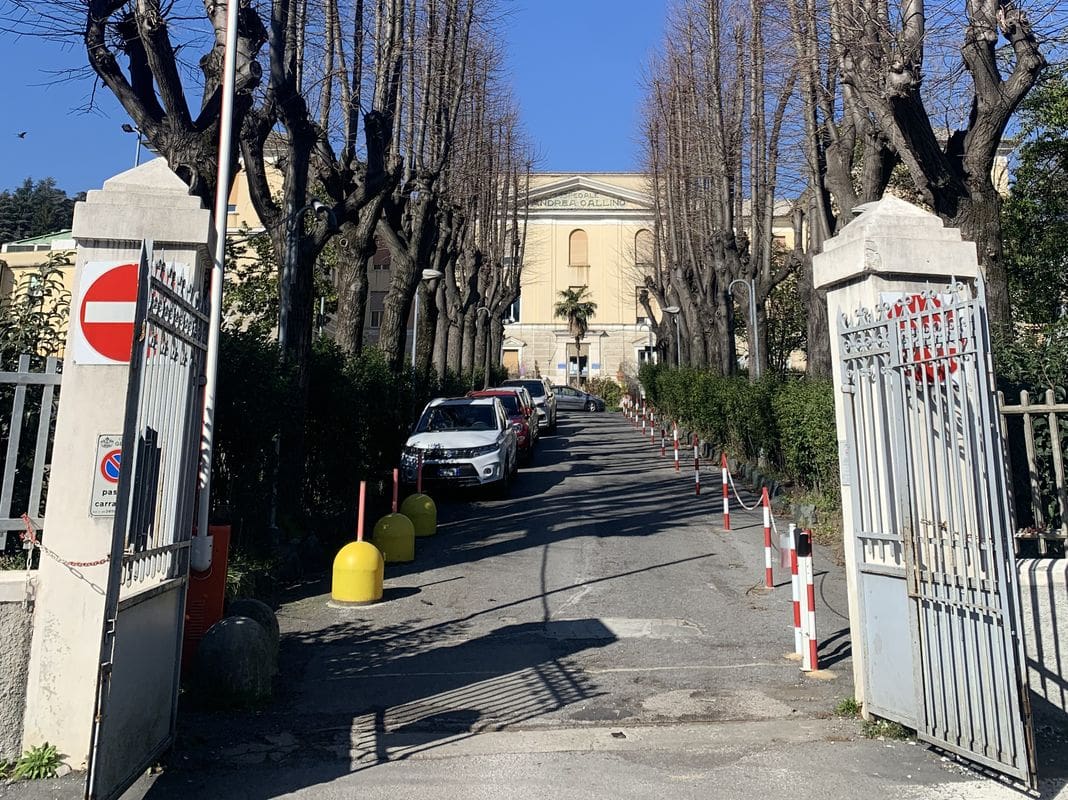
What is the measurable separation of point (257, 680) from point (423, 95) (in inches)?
619

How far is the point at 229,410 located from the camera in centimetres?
→ 905

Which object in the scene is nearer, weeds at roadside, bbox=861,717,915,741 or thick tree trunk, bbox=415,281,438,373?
weeds at roadside, bbox=861,717,915,741

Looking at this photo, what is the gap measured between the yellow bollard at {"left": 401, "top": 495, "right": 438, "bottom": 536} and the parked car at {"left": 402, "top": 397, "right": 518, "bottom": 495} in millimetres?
2479

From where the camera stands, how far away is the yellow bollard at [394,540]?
36.4ft

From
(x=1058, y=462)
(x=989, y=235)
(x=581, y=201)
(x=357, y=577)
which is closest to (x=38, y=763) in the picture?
(x=357, y=577)

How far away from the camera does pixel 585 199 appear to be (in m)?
71.8

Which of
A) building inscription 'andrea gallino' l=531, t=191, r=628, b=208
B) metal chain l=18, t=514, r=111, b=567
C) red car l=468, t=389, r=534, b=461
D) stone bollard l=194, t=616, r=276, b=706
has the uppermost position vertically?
A: building inscription 'andrea gallino' l=531, t=191, r=628, b=208

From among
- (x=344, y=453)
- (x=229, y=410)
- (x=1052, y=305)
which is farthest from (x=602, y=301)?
(x=229, y=410)

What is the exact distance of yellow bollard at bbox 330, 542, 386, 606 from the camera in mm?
8883

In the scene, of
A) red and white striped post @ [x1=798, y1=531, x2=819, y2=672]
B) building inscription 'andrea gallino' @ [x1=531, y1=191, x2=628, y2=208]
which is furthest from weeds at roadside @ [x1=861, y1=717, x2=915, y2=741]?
building inscription 'andrea gallino' @ [x1=531, y1=191, x2=628, y2=208]

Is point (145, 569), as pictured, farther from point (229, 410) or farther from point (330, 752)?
point (229, 410)

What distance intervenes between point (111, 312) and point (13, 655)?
200 centimetres

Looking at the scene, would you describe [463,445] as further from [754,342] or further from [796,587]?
[754,342]

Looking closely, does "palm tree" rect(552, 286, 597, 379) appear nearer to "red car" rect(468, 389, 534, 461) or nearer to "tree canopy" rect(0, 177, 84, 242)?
"tree canopy" rect(0, 177, 84, 242)
